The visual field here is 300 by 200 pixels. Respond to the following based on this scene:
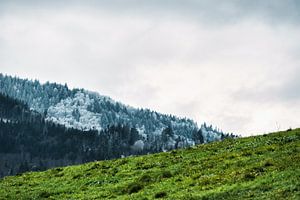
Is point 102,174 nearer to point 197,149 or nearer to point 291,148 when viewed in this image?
point 197,149

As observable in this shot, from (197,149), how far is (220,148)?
2.73m

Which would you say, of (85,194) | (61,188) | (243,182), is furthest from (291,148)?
(61,188)

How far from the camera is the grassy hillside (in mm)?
27703

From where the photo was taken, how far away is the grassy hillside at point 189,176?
27.7 metres

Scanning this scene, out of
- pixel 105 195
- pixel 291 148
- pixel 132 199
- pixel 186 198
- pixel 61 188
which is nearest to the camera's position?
pixel 186 198

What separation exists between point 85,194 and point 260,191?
15892 millimetres

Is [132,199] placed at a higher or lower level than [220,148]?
lower

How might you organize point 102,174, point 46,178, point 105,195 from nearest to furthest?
point 105,195 < point 102,174 < point 46,178

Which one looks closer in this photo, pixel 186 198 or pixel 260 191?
pixel 260 191

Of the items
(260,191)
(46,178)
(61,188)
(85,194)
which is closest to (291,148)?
(260,191)

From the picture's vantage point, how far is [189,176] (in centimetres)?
3588

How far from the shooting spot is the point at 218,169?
119 ft

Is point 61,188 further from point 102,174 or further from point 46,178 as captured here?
point 46,178

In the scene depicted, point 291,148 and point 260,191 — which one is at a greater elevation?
point 291,148
